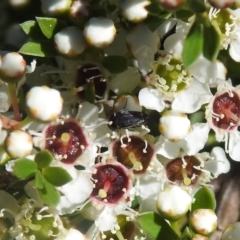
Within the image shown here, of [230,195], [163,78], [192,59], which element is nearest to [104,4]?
[163,78]

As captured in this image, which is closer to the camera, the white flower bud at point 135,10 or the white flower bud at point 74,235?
the white flower bud at point 135,10

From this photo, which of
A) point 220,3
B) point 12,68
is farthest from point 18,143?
point 220,3

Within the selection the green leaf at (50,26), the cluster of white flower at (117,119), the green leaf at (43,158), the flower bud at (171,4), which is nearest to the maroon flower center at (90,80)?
the cluster of white flower at (117,119)

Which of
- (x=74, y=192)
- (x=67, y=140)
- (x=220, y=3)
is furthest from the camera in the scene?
(x=67, y=140)

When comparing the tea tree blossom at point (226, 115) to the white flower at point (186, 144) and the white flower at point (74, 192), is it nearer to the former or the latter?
the white flower at point (186, 144)

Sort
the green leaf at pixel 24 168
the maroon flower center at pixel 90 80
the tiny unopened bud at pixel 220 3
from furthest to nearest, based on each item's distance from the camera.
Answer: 1. the maroon flower center at pixel 90 80
2. the green leaf at pixel 24 168
3. the tiny unopened bud at pixel 220 3

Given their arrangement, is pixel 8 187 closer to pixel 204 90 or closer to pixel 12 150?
pixel 12 150

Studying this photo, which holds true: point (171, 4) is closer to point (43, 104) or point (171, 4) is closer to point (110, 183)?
point (43, 104)
